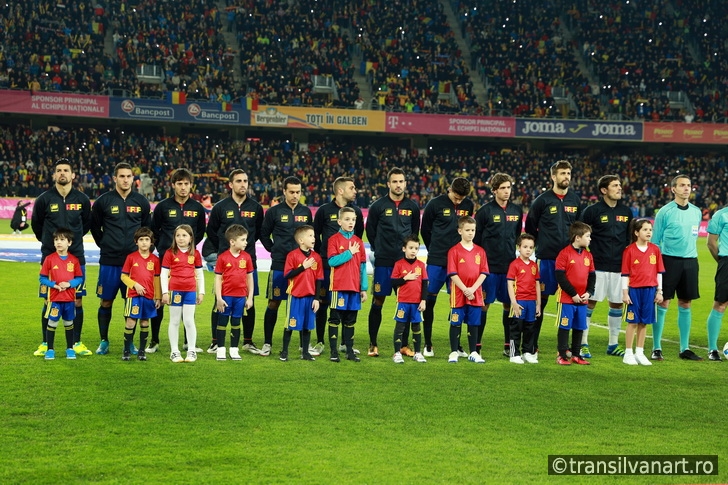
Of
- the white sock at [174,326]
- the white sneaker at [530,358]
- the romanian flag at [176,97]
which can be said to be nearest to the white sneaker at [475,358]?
the white sneaker at [530,358]

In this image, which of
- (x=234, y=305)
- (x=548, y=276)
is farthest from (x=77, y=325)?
(x=548, y=276)

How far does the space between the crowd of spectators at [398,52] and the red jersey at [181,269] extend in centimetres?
3519

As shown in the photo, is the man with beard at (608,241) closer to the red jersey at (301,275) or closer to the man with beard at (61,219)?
the red jersey at (301,275)

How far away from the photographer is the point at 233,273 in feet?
32.0

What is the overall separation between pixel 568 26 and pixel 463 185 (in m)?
48.3

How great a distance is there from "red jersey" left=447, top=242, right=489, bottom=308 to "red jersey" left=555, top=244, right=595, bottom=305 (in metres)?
0.93

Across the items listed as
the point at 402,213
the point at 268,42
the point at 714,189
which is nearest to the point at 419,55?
the point at 268,42

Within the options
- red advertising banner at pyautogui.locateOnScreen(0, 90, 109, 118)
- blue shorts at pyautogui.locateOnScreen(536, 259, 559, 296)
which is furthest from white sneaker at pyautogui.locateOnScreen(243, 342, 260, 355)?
red advertising banner at pyautogui.locateOnScreen(0, 90, 109, 118)

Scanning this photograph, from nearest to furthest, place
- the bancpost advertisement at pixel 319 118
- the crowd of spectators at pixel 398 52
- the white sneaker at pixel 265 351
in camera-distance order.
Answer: the white sneaker at pixel 265 351 < the crowd of spectators at pixel 398 52 < the bancpost advertisement at pixel 319 118

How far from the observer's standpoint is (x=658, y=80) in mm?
50875

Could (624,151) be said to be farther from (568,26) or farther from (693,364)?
(693,364)

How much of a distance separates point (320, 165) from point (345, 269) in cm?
3600

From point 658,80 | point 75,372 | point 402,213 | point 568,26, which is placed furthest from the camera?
point 568,26

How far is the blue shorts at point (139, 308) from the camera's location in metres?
9.38
